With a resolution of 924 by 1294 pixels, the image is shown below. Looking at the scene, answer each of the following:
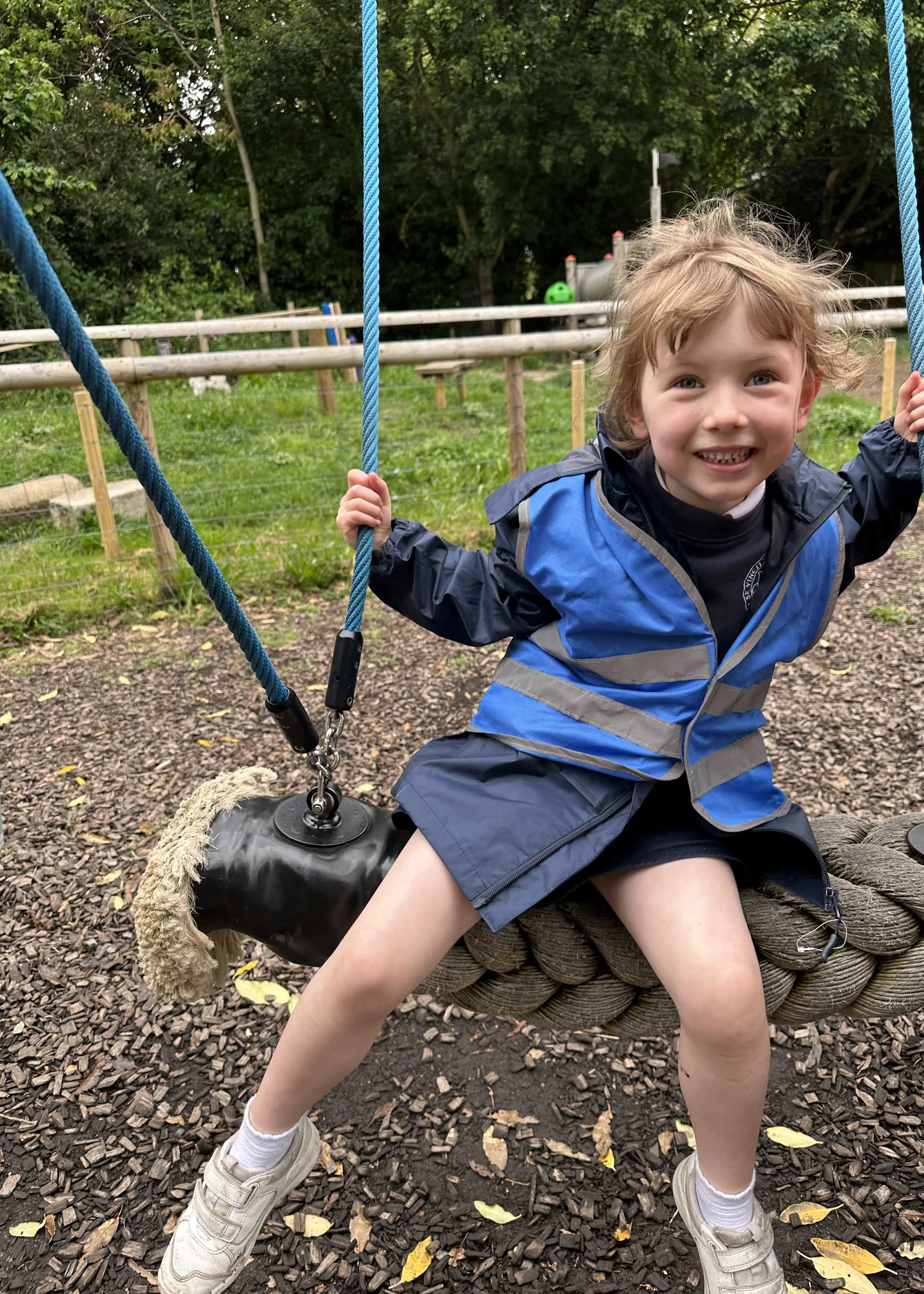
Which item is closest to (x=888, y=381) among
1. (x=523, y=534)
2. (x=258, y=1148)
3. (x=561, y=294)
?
(x=523, y=534)

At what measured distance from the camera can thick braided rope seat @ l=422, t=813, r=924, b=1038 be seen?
1.38 m

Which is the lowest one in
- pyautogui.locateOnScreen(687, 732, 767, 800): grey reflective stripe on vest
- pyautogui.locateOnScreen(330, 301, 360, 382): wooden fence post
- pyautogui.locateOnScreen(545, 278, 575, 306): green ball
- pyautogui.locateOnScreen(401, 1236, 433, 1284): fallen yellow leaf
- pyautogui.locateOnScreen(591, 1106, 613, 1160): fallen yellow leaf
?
pyautogui.locateOnScreen(401, 1236, 433, 1284): fallen yellow leaf

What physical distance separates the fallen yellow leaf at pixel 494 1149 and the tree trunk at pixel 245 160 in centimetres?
1909

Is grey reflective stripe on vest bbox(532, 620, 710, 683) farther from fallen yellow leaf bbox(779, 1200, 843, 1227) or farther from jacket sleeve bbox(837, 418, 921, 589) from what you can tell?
fallen yellow leaf bbox(779, 1200, 843, 1227)

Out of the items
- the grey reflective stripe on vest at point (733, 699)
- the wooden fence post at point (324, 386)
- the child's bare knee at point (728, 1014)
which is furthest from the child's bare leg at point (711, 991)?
the wooden fence post at point (324, 386)

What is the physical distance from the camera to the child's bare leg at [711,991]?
1.25 meters

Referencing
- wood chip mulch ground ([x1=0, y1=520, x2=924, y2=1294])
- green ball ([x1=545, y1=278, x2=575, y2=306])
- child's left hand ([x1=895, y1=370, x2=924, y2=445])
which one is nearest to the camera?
child's left hand ([x1=895, y1=370, x2=924, y2=445])

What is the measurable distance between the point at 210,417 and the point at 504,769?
803cm

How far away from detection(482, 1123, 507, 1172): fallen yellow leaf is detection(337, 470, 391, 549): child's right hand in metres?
1.21

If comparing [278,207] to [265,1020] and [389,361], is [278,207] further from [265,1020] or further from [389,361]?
[265,1020]

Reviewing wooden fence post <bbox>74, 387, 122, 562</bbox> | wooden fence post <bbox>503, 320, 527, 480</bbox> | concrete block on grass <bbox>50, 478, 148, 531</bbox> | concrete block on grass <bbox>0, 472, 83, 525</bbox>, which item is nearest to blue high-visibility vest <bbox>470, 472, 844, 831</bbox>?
wooden fence post <bbox>503, 320, 527, 480</bbox>

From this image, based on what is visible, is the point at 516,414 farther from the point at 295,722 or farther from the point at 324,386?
the point at 295,722

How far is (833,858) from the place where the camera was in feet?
5.00

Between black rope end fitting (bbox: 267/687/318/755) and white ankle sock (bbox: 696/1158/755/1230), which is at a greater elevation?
black rope end fitting (bbox: 267/687/318/755)
